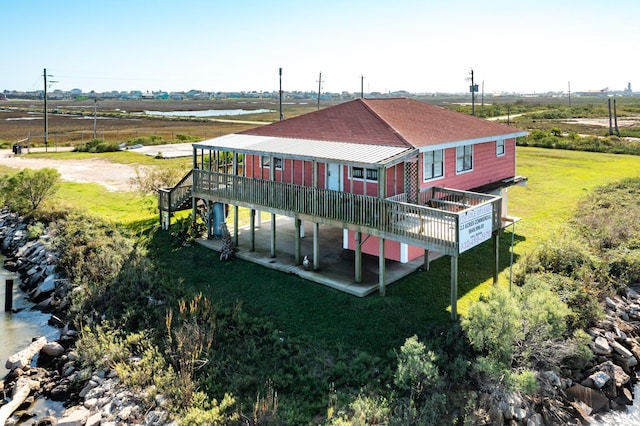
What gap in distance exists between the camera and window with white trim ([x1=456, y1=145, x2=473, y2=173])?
20109mm

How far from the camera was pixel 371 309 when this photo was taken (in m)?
15.0

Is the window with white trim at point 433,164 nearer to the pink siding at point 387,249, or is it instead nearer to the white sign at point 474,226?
the pink siding at point 387,249

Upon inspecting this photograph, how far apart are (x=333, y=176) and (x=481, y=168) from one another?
641 cm

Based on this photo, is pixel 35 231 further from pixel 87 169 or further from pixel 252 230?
pixel 87 169

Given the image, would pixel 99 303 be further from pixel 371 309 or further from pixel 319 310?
pixel 371 309

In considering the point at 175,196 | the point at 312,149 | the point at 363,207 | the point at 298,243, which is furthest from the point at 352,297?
the point at 175,196

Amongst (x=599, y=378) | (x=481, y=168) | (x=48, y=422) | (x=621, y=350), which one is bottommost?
(x=48, y=422)

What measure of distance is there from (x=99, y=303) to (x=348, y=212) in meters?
8.17

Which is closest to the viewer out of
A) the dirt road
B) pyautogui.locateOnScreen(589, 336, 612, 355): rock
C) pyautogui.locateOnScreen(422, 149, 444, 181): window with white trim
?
pyautogui.locateOnScreen(589, 336, 612, 355): rock

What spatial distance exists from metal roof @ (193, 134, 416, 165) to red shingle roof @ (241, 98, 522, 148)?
53 cm

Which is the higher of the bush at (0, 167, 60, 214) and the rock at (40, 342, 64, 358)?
the bush at (0, 167, 60, 214)

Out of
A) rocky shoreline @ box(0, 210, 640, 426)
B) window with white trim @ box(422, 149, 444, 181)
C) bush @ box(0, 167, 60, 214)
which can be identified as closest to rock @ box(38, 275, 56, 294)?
rocky shoreline @ box(0, 210, 640, 426)

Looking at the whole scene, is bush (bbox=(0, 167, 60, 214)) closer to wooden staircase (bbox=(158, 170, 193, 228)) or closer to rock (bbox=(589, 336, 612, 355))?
wooden staircase (bbox=(158, 170, 193, 228))

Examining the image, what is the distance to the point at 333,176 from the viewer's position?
18.8 m
